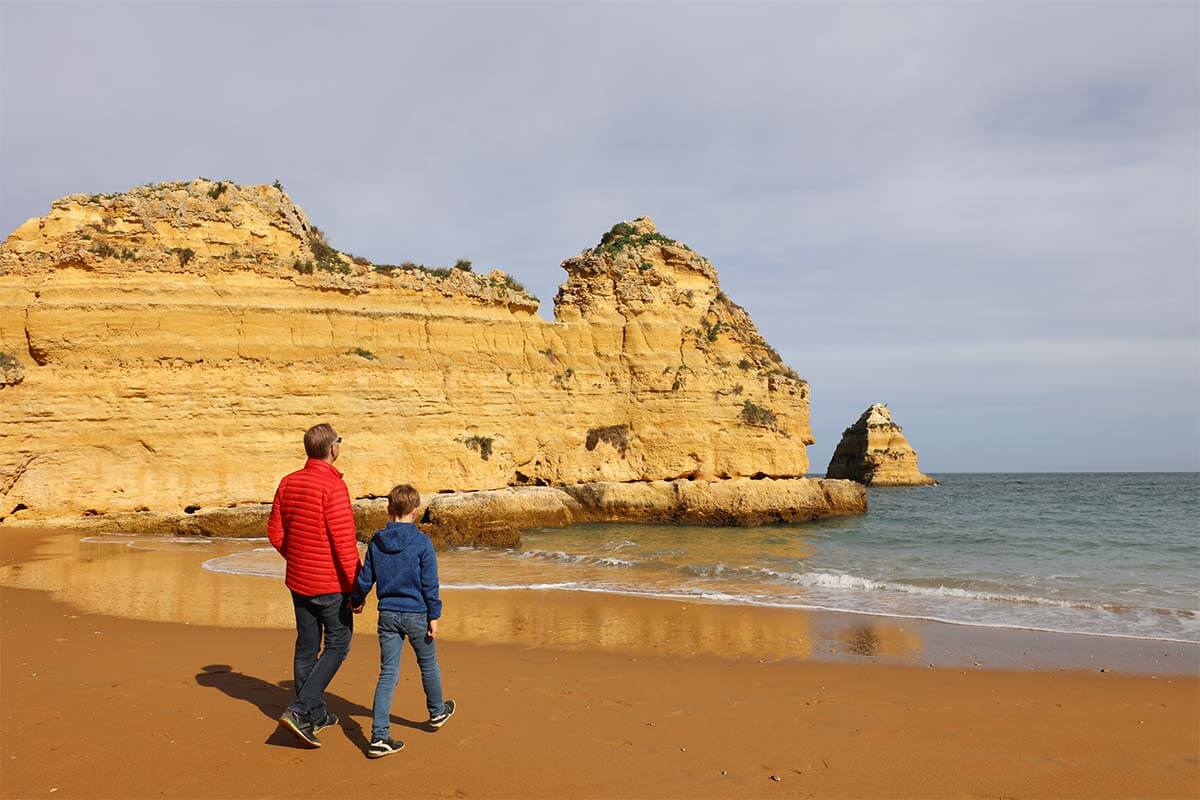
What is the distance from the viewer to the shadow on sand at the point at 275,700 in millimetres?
4215

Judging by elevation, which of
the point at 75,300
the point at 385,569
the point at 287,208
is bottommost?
the point at 385,569

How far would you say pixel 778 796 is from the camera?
364 cm

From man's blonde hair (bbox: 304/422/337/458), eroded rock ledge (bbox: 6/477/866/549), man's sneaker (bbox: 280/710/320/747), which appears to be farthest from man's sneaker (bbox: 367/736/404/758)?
eroded rock ledge (bbox: 6/477/866/549)

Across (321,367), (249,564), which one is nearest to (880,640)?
(249,564)

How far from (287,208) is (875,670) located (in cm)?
2296

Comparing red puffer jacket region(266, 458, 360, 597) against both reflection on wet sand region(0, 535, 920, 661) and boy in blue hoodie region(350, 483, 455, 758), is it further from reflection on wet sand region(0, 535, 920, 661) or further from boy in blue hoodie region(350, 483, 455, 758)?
reflection on wet sand region(0, 535, 920, 661)

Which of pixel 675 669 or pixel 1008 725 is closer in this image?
pixel 1008 725

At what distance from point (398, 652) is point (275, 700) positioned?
1.43m

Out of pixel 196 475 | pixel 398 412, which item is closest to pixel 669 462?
pixel 398 412

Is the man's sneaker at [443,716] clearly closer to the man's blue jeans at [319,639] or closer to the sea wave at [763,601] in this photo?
the man's blue jeans at [319,639]

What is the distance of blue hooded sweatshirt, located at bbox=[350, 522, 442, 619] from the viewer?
4.18m

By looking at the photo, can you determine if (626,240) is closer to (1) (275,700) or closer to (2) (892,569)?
(2) (892,569)

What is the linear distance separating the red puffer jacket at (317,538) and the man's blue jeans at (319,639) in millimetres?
84

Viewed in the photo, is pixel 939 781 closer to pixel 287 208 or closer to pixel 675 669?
pixel 675 669
